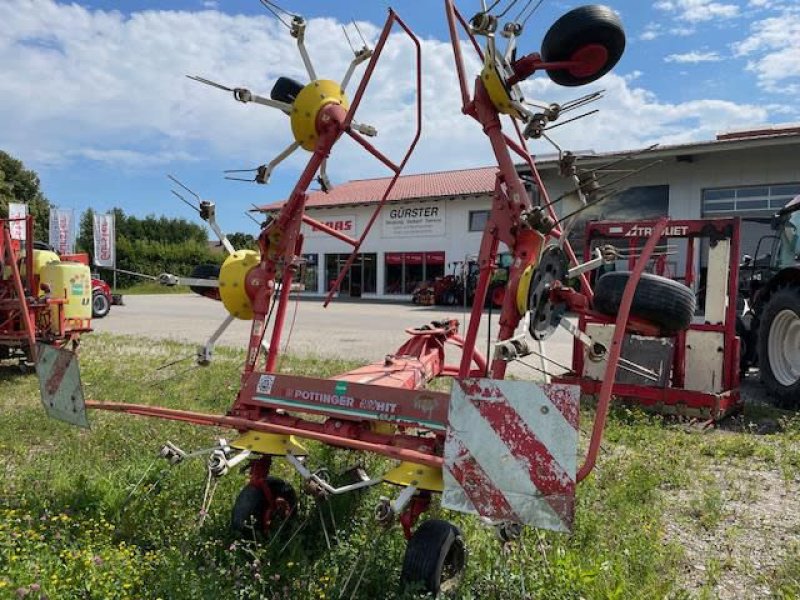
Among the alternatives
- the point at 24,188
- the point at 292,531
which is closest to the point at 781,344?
the point at 292,531

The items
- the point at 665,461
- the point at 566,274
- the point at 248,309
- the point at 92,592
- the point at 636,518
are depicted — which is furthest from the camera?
the point at 665,461

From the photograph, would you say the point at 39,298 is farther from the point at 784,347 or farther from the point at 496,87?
the point at 784,347

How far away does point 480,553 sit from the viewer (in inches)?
131

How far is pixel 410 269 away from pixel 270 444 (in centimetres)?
2631

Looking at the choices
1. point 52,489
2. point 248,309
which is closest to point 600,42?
point 248,309

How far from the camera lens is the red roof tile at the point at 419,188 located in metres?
27.8

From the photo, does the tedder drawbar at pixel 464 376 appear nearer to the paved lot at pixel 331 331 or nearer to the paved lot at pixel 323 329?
the paved lot at pixel 331 331

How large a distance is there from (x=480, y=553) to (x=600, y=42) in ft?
8.54

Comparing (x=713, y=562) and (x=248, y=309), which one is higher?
(x=248, y=309)

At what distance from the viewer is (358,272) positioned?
31.6 metres

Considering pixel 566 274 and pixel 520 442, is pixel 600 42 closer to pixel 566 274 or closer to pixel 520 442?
pixel 566 274

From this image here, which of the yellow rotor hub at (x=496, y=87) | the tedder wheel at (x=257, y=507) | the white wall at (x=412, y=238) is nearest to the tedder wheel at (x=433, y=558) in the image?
the tedder wheel at (x=257, y=507)

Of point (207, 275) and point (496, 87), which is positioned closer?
point (496, 87)

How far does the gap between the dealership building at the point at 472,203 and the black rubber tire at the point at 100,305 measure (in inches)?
255
